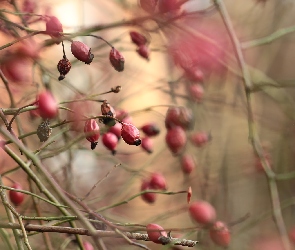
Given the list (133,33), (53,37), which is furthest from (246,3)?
(53,37)

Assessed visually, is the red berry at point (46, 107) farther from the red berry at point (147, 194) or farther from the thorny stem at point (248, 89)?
the red berry at point (147, 194)

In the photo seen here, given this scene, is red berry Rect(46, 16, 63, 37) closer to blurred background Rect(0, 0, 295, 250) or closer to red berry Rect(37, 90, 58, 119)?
red berry Rect(37, 90, 58, 119)

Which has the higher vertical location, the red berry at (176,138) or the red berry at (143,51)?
the red berry at (143,51)

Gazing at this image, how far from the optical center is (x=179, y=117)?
1.74 metres

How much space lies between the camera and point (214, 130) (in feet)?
11.7

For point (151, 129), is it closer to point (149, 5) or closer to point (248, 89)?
point (248, 89)

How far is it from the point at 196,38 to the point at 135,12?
0.35 meters

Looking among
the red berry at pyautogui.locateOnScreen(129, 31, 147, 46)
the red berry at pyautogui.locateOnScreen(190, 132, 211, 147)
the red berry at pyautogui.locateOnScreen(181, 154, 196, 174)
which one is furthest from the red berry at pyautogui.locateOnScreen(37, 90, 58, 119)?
the red berry at pyautogui.locateOnScreen(190, 132, 211, 147)

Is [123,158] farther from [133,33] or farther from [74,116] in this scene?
[74,116]

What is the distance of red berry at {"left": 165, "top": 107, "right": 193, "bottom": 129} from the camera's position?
5.71 feet

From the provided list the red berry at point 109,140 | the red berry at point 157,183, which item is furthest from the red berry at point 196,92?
the red berry at point 109,140

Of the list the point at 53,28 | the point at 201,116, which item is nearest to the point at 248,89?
the point at 53,28

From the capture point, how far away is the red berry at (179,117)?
174 centimetres

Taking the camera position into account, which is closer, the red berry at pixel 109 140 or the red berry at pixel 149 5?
the red berry at pixel 149 5
